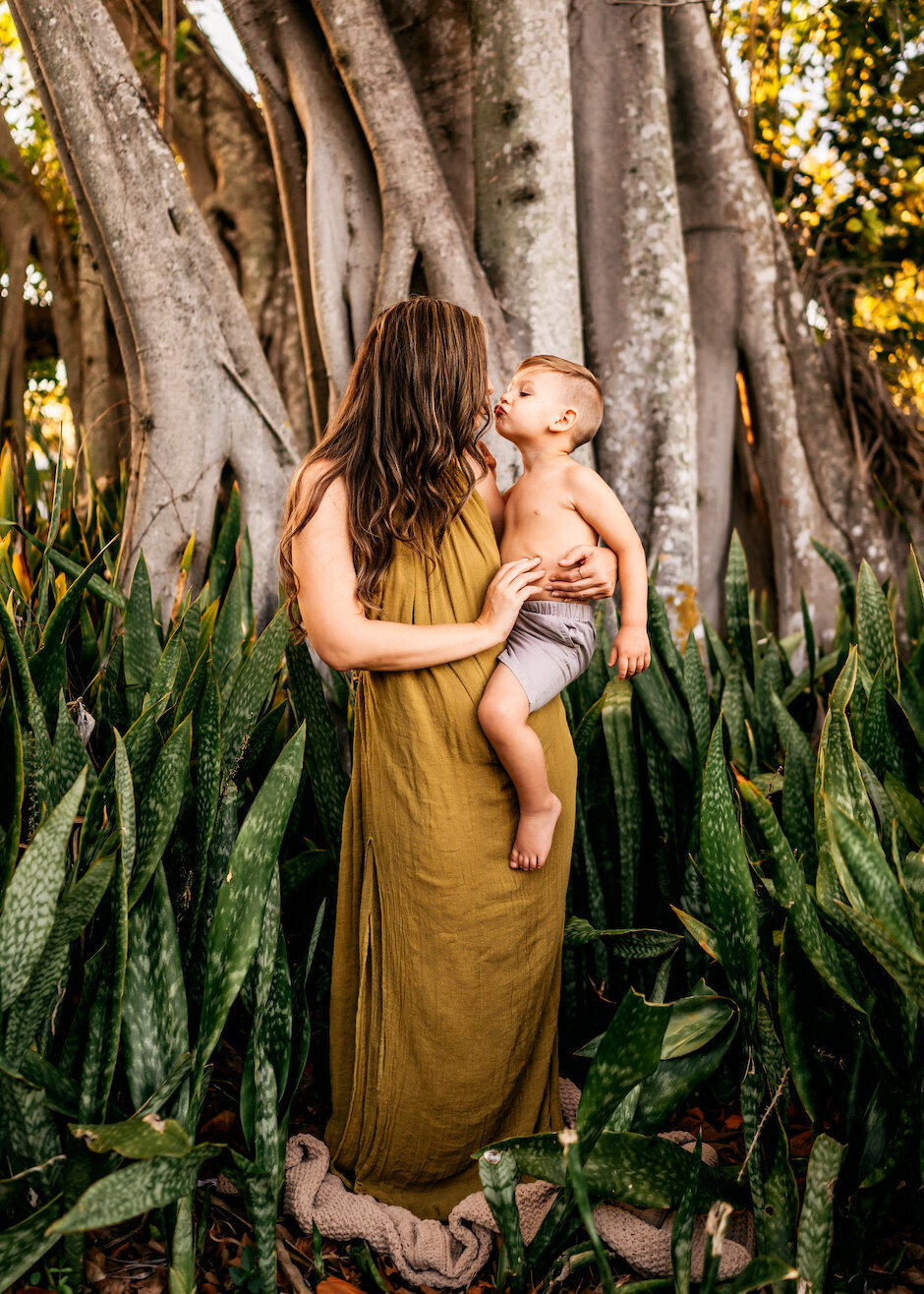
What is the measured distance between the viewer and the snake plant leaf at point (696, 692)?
205cm

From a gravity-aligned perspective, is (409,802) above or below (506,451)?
below

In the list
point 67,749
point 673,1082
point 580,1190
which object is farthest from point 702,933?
point 67,749

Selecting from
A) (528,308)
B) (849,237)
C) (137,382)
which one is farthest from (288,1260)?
(849,237)

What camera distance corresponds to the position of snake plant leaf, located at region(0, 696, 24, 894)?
1336mm

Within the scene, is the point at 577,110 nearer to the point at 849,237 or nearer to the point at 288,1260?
the point at 849,237

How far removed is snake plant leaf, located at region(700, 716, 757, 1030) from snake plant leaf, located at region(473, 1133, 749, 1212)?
24 cm

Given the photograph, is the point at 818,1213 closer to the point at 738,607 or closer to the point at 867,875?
the point at 867,875

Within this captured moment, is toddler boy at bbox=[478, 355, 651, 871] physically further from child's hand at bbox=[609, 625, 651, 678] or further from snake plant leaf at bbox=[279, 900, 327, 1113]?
snake plant leaf at bbox=[279, 900, 327, 1113]

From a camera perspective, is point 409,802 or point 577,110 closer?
point 409,802

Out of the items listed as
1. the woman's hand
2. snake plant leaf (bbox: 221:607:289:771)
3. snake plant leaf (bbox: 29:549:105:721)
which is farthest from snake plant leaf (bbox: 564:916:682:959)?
snake plant leaf (bbox: 29:549:105:721)

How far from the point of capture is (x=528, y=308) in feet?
10.1

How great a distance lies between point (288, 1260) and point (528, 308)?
2793 mm

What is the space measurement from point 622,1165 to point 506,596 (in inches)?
35.8

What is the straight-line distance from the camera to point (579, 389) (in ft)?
5.59
